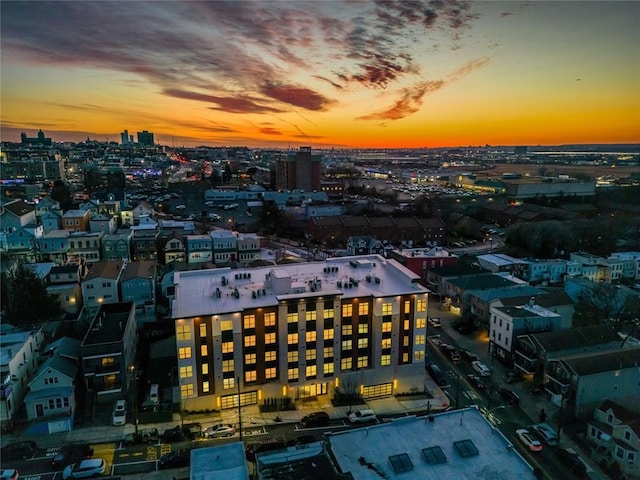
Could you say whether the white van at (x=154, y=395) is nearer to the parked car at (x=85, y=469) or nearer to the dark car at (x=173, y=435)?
the dark car at (x=173, y=435)

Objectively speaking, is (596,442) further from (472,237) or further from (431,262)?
(472,237)

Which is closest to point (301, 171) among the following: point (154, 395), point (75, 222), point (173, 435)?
point (75, 222)

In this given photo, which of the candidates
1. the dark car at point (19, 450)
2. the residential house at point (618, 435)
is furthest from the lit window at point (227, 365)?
the residential house at point (618, 435)

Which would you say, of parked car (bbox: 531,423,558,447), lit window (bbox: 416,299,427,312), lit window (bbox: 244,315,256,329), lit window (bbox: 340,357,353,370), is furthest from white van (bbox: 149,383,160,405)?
parked car (bbox: 531,423,558,447)

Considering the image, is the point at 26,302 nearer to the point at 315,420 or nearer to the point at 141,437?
the point at 141,437

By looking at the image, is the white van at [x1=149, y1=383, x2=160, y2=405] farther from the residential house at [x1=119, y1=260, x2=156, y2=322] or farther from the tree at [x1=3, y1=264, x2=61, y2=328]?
the tree at [x1=3, y1=264, x2=61, y2=328]
